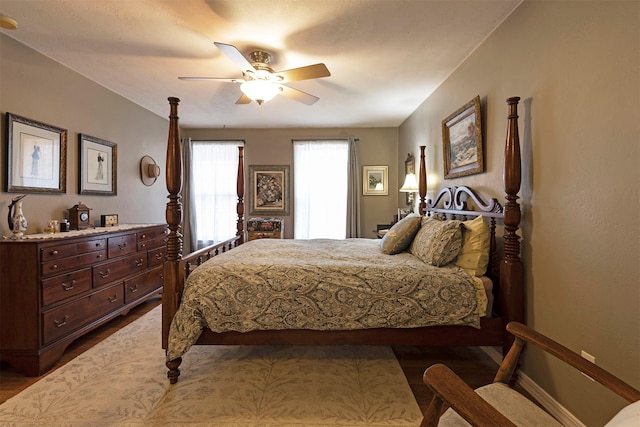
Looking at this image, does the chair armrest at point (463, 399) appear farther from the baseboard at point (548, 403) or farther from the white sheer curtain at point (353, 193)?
the white sheer curtain at point (353, 193)

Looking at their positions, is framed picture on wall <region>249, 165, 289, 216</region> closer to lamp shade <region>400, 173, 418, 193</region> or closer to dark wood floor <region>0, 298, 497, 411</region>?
lamp shade <region>400, 173, 418, 193</region>

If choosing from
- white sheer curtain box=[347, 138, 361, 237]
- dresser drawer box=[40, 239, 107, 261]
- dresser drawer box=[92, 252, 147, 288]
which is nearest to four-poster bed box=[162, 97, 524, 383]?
dresser drawer box=[40, 239, 107, 261]

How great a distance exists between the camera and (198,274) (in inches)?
74.7

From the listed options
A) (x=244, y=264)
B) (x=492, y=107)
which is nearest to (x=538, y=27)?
(x=492, y=107)

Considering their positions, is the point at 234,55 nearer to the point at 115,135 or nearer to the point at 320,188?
the point at 115,135

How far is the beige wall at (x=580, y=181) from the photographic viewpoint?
4.12 ft

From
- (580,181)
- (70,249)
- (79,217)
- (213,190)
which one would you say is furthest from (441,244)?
(213,190)

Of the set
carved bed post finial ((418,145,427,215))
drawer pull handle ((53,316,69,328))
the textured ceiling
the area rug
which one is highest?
the textured ceiling

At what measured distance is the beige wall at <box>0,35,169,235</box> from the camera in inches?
93.8

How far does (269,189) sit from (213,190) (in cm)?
106

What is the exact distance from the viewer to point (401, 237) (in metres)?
2.53

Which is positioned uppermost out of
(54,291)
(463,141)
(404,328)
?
(463,141)

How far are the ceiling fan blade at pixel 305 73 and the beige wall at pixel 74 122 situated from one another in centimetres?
228

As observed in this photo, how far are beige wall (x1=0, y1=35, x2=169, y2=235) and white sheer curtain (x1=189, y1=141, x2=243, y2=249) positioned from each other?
746 millimetres
